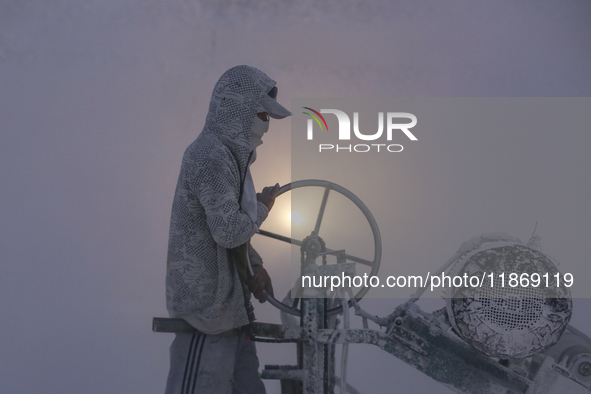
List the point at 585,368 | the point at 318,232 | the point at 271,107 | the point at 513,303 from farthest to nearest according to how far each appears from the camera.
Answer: the point at 318,232
the point at 271,107
the point at 585,368
the point at 513,303

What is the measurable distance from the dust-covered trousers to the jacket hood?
0.53 metres

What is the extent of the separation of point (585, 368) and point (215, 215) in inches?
46.2

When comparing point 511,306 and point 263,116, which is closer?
point 511,306

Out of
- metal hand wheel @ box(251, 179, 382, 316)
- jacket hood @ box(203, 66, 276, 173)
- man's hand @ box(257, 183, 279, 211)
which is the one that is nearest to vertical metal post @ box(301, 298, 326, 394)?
metal hand wheel @ box(251, 179, 382, 316)

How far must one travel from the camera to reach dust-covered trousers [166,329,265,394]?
1.39 meters

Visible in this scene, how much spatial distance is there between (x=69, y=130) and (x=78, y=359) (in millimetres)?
1356

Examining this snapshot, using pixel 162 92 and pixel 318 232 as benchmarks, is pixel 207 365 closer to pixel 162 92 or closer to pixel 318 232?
pixel 318 232

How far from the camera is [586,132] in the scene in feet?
9.77

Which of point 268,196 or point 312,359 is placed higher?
point 268,196

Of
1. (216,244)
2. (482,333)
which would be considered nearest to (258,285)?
(216,244)

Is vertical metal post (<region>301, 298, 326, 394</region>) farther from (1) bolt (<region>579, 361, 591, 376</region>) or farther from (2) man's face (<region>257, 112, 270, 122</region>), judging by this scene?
(1) bolt (<region>579, 361, 591, 376</region>)

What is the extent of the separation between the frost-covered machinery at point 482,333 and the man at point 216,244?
0.30 ft

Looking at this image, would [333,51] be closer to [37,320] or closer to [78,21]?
[78,21]

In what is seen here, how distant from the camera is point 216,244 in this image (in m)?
1.43
